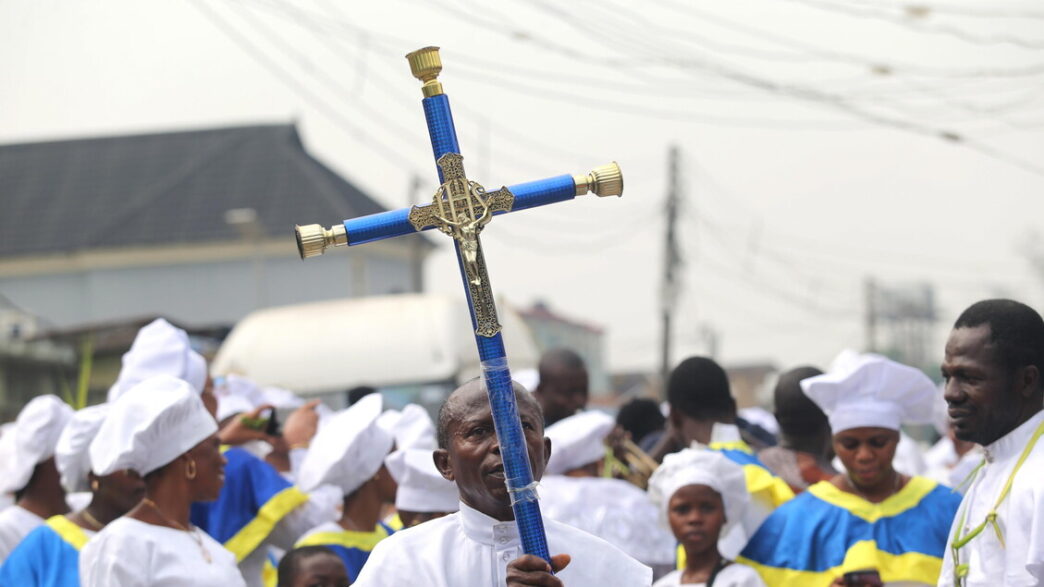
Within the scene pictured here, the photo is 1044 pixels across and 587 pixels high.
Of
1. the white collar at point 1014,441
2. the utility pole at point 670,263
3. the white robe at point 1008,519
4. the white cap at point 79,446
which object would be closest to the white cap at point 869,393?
the white robe at point 1008,519

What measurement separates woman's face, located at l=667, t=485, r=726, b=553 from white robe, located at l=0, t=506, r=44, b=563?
316 cm

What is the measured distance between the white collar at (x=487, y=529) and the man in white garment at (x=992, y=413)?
1585mm

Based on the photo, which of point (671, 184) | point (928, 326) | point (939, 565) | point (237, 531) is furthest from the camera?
point (928, 326)

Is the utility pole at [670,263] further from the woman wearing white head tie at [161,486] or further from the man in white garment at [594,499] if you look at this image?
the woman wearing white head tie at [161,486]

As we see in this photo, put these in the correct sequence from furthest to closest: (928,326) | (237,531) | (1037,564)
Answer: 1. (928,326)
2. (237,531)
3. (1037,564)

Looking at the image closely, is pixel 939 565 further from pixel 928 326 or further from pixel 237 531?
pixel 928 326

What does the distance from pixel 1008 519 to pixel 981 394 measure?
43cm

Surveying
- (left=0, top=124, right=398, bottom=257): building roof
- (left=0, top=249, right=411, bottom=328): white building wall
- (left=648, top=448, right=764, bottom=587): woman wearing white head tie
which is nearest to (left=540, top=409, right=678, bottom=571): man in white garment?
(left=648, top=448, right=764, bottom=587): woman wearing white head tie

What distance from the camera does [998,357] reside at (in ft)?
15.1

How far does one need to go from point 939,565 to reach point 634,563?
218 cm

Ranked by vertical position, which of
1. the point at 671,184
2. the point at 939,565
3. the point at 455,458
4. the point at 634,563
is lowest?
the point at 939,565

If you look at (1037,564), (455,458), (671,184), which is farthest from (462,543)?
(671,184)

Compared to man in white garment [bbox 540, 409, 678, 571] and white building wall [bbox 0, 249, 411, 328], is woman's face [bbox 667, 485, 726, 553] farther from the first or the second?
white building wall [bbox 0, 249, 411, 328]

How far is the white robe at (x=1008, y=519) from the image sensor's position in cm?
423
